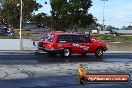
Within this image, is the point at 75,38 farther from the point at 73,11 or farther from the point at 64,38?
the point at 73,11

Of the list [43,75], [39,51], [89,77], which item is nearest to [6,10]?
[39,51]

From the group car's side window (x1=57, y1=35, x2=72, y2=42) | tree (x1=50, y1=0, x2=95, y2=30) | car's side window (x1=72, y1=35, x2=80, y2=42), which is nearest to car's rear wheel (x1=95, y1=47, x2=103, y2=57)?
Result: car's side window (x1=72, y1=35, x2=80, y2=42)

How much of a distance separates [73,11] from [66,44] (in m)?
48.7

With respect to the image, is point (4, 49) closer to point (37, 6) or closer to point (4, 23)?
point (37, 6)

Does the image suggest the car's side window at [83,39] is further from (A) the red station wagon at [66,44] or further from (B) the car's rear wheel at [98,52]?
(B) the car's rear wheel at [98,52]

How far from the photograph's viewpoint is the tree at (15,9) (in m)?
85.0

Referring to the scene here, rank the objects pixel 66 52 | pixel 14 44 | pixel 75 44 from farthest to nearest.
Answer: pixel 14 44 < pixel 75 44 < pixel 66 52

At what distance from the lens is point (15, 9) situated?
283ft

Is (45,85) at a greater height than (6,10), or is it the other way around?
(6,10)

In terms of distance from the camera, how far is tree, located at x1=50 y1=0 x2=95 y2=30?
73.1 meters

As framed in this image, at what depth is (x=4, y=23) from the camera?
97375 mm

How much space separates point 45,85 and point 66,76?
9.33 feet

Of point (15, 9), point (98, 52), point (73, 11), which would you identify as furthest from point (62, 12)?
point (98, 52)

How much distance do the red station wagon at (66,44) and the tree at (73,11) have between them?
149 feet
